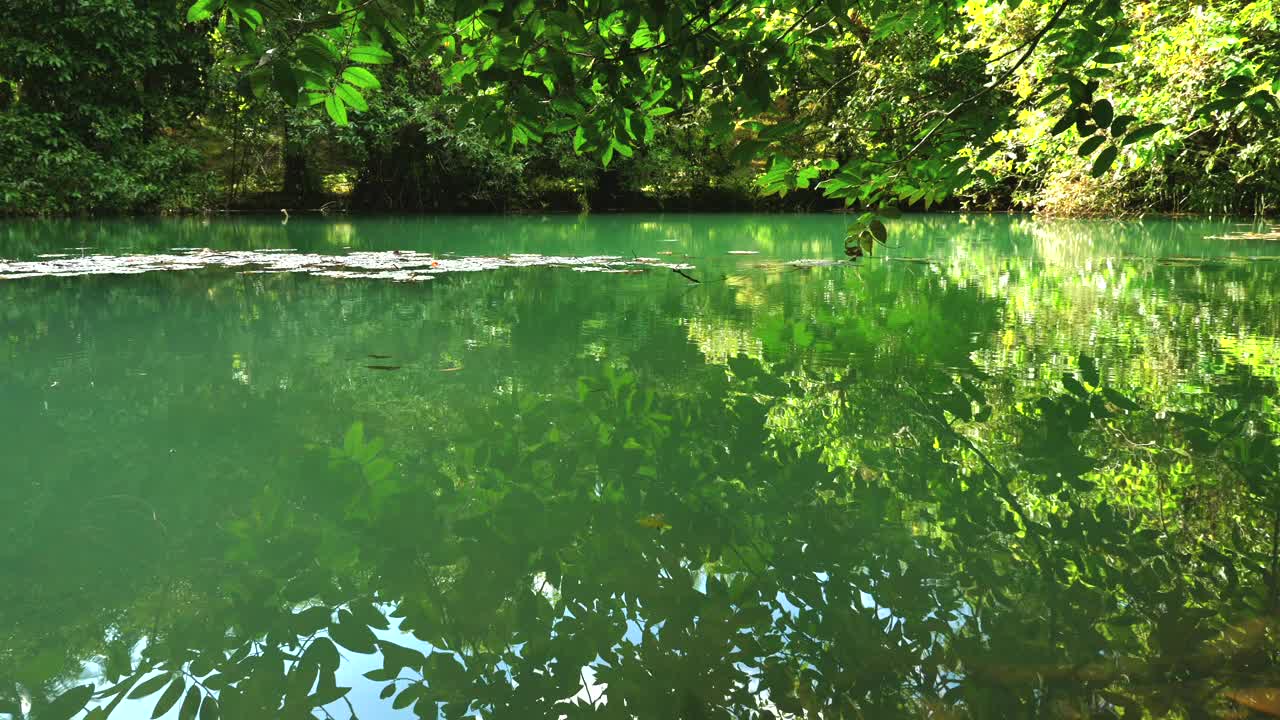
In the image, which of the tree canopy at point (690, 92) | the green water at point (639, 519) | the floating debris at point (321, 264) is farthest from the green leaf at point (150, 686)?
the floating debris at point (321, 264)

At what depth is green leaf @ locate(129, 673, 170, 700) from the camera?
1264 millimetres

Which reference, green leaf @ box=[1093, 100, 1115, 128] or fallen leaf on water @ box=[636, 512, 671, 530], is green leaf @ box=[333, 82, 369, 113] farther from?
green leaf @ box=[1093, 100, 1115, 128]

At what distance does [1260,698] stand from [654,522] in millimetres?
1069

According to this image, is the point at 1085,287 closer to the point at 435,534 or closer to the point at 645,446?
the point at 645,446

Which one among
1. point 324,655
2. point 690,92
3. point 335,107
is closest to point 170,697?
point 324,655

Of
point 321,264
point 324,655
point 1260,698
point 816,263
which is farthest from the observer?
point 816,263

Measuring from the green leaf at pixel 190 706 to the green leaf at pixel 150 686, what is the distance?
2.2 inches

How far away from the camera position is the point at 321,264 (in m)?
7.04

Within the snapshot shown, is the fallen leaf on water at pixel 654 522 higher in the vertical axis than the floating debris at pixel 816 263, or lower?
lower

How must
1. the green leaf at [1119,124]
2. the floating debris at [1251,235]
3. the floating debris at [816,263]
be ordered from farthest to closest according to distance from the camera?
1. the floating debris at [1251,235]
2. the floating debris at [816,263]
3. the green leaf at [1119,124]

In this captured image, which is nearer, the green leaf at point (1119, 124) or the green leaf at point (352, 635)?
the green leaf at point (352, 635)

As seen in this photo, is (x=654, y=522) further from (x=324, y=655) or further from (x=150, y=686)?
(x=150, y=686)

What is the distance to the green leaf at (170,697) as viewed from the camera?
1.23 m

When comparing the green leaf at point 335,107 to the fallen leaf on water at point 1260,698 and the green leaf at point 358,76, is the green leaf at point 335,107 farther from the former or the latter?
the fallen leaf on water at point 1260,698
